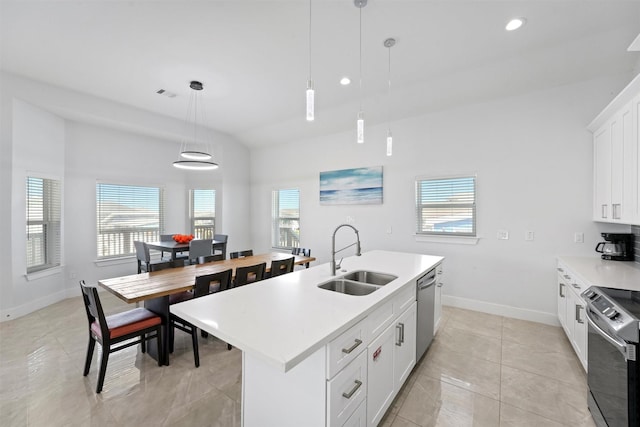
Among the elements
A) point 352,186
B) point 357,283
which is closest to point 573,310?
point 357,283

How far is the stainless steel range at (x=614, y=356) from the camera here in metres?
1.40

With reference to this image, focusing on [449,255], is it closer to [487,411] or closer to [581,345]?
[581,345]

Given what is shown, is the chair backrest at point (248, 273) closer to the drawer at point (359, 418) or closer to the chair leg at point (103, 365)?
the chair leg at point (103, 365)

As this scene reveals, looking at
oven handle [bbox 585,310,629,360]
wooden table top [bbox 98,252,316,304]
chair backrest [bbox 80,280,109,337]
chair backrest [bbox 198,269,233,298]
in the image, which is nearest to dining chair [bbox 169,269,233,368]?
chair backrest [bbox 198,269,233,298]

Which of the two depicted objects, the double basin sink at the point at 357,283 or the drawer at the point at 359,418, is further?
the double basin sink at the point at 357,283

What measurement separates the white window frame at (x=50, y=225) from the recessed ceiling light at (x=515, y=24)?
613 cm

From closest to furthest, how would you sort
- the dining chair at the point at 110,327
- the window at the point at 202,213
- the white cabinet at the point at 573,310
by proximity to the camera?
the dining chair at the point at 110,327 < the white cabinet at the point at 573,310 < the window at the point at 202,213

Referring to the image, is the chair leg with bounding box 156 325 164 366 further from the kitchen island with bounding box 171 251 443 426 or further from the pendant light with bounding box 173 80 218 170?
the pendant light with bounding box 173 80 218 170

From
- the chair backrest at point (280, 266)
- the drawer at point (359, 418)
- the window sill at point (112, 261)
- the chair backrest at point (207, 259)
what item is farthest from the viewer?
the window sill at point (112, 261)

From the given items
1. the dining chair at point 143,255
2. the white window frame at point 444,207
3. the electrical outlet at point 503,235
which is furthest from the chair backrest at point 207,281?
the electrical outlet at point 503,235

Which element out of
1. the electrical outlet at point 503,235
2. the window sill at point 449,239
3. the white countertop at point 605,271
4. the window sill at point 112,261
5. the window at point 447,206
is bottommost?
the window sill at point 112,261

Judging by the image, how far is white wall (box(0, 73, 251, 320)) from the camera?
11.6 feet

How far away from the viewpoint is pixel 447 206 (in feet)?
13.3

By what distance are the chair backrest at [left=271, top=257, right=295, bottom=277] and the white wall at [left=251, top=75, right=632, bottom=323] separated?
1.75 m
